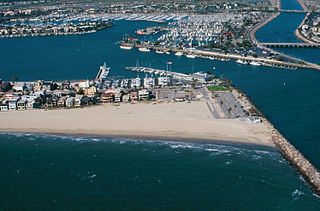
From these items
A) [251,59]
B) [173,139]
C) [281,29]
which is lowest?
[173,139]

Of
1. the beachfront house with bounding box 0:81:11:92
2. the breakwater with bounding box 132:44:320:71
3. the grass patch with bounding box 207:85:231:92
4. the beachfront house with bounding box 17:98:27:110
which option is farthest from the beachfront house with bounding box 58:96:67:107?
the breakwater with bounding box 132:44:320:71

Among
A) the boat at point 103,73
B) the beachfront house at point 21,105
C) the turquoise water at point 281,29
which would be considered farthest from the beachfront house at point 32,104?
the turquoise water at point 281,29

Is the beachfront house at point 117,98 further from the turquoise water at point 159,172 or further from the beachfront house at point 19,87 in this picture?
the beachfront house at point 19,87

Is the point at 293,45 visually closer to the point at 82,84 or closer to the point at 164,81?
the point at 164,81

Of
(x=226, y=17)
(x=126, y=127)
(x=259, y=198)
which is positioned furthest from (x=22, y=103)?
(x=226, y=17)

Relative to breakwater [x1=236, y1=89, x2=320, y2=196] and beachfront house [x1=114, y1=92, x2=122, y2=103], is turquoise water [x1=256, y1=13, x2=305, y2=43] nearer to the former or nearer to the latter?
beachfront house [x1=114, y1=92, x2=122, y2=103]

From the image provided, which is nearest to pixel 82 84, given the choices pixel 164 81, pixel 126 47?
pixel 164 81
